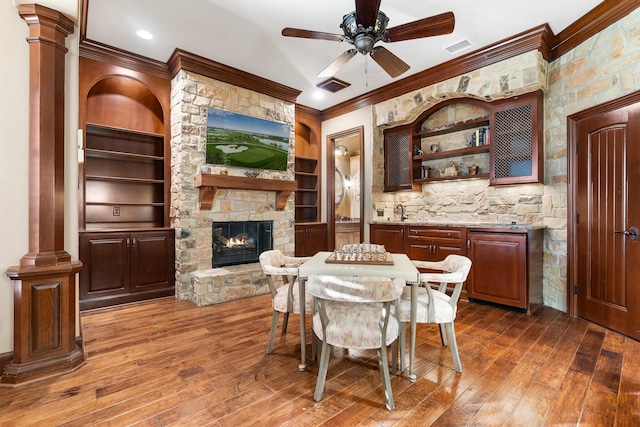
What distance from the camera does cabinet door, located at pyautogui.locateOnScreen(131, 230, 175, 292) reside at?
3.83 m

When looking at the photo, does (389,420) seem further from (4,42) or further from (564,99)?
(564,99)

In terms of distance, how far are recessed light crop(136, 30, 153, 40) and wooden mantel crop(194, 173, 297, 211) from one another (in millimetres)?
1641

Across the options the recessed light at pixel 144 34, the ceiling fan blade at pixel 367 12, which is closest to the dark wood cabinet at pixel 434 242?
the ceiling fan blade at pixel 367 12

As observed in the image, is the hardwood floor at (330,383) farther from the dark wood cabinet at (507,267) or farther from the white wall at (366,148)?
the white wall at (366,148)

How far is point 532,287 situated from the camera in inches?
134

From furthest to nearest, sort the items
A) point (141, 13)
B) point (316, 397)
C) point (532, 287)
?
1. point (532, 287)
2. point (141, 13)
3. point (316, 397)

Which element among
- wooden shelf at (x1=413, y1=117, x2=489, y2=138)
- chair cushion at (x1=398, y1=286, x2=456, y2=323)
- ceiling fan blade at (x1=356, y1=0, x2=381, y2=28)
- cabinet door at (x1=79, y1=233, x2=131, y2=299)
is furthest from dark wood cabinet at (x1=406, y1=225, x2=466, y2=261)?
cabinet door at (x1=79, y1=233, x2=131, y2=299)

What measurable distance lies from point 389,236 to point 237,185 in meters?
2.34

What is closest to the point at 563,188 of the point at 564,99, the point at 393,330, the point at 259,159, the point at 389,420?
the point at 564,99

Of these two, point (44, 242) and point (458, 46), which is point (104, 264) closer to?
point (44, 242)

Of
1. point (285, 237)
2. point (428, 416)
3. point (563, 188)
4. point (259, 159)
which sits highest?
point (259, 159)

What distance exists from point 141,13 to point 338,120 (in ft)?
11.7

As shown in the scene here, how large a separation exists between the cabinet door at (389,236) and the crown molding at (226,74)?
101 inches

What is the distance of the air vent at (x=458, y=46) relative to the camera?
143 inches
